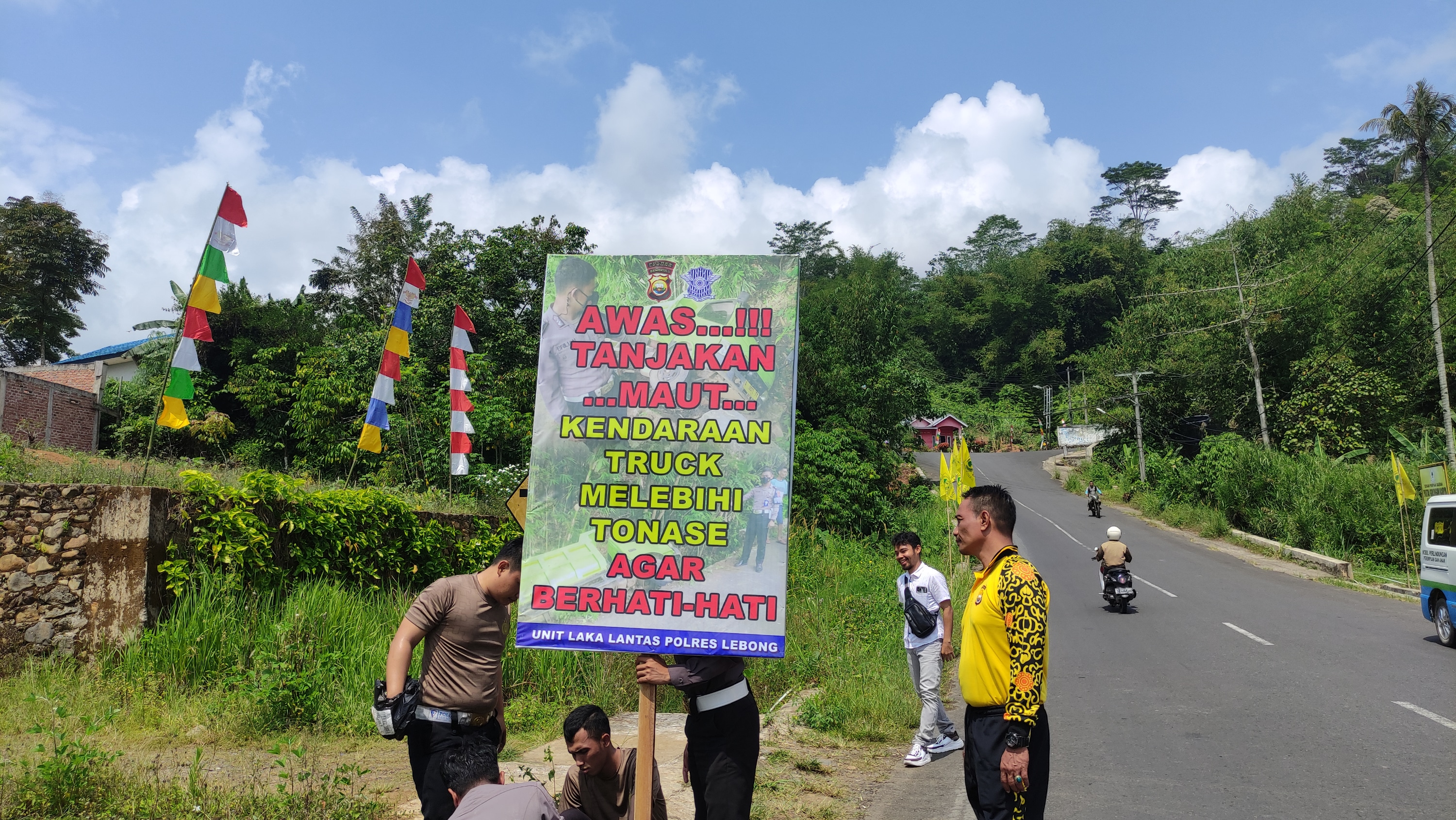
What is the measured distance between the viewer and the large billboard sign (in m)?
3.63

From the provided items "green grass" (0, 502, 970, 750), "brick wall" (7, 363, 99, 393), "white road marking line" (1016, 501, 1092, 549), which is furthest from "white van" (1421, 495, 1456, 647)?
"brick wall" (7, 363, 99, 393)

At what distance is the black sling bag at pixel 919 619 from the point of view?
698cm

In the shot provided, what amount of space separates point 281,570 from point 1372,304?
44096 millimetres

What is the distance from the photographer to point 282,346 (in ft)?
80.2

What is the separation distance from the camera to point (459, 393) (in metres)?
13.1

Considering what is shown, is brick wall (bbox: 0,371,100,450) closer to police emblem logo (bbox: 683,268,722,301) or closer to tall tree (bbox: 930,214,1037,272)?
police emblem logo (bbox: 683,268,722,301)

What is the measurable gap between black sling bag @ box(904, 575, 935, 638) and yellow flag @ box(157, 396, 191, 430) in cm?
677

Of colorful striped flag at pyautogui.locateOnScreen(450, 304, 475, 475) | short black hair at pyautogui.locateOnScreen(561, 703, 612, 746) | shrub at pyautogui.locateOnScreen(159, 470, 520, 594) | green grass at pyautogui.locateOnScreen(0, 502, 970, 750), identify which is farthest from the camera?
colorful striped flag at pyautogui.locateOnScreen(450, 304, 475, 475)

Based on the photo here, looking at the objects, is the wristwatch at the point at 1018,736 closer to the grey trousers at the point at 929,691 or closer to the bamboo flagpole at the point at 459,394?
the grey trousers at the point at 929,691

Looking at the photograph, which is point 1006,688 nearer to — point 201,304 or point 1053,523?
point 201,304

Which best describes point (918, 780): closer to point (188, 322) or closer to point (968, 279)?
point (188, 322)

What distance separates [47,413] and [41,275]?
1904 cm

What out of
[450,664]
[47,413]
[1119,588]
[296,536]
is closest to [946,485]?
[1119,588]

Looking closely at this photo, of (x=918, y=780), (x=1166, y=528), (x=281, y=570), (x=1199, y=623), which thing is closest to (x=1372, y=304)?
(x=1166, y=528)
